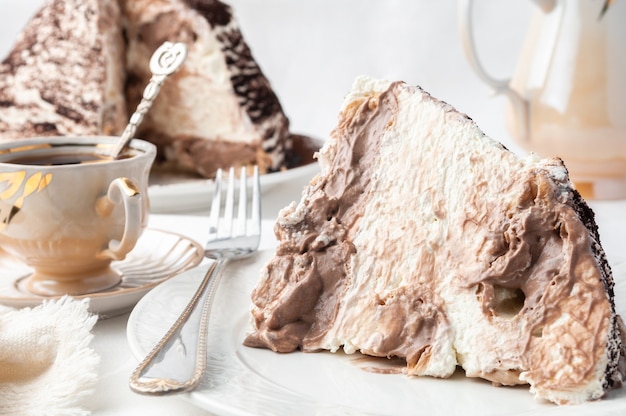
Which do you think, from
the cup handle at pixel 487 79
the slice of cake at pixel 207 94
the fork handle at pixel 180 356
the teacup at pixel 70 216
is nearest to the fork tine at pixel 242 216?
the teacup at pixel 70 216

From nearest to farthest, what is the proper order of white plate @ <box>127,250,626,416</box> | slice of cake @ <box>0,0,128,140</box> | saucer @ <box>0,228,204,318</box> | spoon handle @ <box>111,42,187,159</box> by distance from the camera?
white plate @ <box>127,250,626,416</box> → saucer @ <box>0,228,204,318</box> → spoon handle @ <box>111,42,187,159</box> → slice of cake @ <box>0,0,128,140</box>

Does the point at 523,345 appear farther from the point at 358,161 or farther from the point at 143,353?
the point at 143,353

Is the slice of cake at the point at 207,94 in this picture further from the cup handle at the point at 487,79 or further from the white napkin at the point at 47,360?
the white napkin at the point at 47,360

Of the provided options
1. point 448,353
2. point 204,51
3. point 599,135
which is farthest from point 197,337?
point 204,51

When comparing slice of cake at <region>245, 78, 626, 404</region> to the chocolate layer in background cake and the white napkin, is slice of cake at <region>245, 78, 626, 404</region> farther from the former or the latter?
the chocolate layer in background cake

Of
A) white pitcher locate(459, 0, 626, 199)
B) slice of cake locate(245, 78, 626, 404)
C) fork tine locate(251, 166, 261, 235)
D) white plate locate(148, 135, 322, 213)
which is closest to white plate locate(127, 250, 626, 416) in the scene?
slice of cake locate(245, 78, 626, 404)

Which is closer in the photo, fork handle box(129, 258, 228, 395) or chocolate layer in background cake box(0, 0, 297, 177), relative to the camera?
fork handle box(129, 258, 228, 395)

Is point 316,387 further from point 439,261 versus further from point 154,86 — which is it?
point 154,86

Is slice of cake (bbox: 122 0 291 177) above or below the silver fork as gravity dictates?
above
